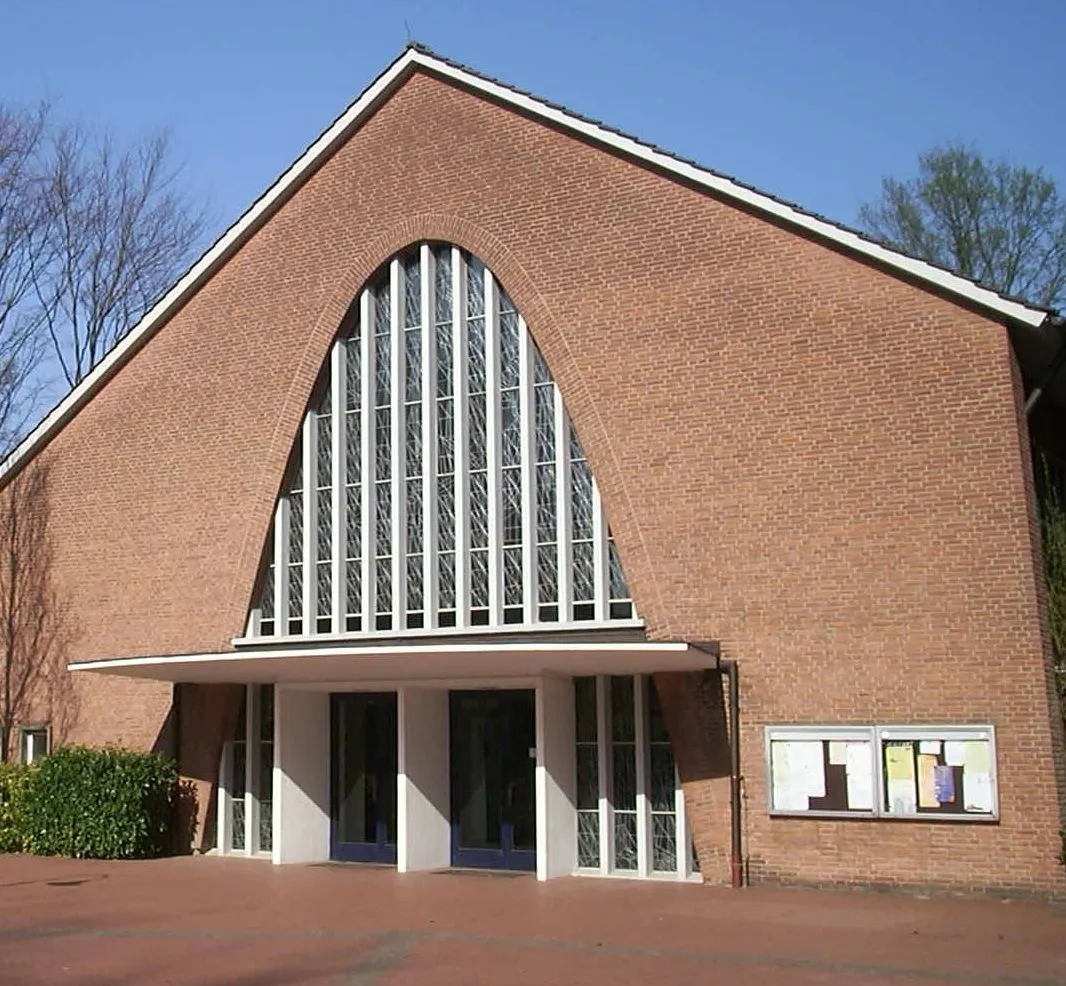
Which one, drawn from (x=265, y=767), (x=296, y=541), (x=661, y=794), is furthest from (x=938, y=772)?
(x=265, y=767)

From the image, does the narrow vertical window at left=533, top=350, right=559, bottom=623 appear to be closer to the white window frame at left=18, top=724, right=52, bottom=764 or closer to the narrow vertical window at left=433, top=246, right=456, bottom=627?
the narrow vertical window at left=433, top=246, right=456, bottom=627

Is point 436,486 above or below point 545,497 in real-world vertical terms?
above

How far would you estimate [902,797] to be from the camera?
53.2 feet

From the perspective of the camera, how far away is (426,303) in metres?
20.7

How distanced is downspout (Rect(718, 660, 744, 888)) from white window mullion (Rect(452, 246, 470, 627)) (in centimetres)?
403

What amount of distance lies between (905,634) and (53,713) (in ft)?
46.4

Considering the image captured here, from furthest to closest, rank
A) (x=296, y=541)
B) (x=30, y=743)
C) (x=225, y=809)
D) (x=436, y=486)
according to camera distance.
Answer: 1. (x=30, y=743)
2. (x=225, y=809)
3. (x=296, y=541)
4. (x=436, y=486)

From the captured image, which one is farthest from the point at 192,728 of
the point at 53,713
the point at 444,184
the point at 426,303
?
the point at 444,184

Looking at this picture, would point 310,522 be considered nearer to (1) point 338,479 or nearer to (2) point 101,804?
(1) point 338,479

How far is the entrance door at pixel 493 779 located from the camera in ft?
64.4

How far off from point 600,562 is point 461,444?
2.76 metres

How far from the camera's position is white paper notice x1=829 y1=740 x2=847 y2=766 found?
54.6 feet

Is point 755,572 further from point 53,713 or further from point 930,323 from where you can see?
point 53,713

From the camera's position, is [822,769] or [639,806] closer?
[822,769]
